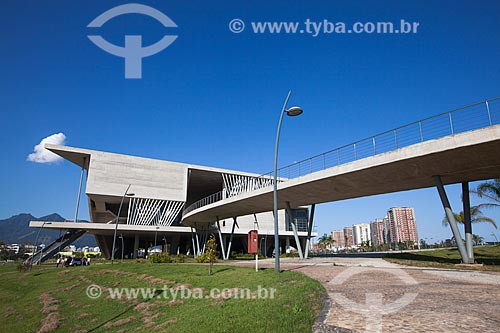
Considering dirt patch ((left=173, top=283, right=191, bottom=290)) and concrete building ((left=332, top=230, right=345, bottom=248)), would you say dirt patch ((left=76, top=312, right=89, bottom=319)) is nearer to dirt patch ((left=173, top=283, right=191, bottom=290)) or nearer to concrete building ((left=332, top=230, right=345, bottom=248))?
dirt patch ((left=173, top=283, right=191, bottom=290))

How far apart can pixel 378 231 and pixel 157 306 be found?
441 ft

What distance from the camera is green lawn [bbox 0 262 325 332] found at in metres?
7.19

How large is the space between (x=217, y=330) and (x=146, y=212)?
46.5m

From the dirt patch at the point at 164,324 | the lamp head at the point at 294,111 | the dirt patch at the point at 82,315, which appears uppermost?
the lamp head at the point at 294,111

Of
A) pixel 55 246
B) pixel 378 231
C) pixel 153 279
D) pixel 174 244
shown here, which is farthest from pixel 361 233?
pixel 153 279

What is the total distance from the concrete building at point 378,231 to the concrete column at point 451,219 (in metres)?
113

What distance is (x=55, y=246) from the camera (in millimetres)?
41625

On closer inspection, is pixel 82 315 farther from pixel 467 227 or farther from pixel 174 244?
pixel 174 244

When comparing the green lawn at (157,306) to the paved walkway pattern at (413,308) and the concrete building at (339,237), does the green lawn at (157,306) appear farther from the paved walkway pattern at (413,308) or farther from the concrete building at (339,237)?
the concrete building at (339,237)

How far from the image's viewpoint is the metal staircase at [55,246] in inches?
1558

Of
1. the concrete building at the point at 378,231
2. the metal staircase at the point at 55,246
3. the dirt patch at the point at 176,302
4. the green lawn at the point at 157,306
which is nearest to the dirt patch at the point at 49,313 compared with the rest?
the green lawn at the point at 157,306

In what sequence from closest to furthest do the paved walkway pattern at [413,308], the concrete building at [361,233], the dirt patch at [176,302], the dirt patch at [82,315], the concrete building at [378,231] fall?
the paved walkway pattern at [413,308], the dirt patch at [176,302], the dirt patch at [82,315], the concrete building at [378,231], the concrete building at [361,233]

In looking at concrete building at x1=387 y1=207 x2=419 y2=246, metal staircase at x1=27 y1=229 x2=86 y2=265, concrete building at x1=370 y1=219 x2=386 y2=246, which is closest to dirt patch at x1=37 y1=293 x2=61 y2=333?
metal staircase at x1=27 y1=229 x2=86 y2=265

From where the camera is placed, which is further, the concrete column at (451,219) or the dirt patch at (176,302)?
the concrete column at (451,219)
